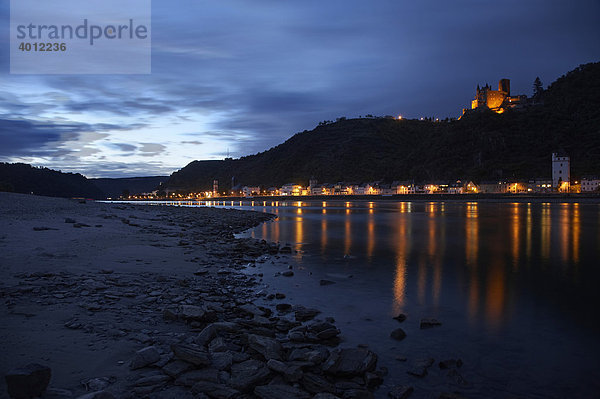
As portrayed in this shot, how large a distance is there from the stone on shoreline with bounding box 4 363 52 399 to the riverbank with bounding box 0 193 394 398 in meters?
0.20

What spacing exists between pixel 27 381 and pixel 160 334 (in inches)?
110

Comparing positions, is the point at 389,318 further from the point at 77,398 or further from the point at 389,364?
the point at 77,398

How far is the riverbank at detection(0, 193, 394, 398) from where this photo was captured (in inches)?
201

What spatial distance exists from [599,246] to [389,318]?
2211cm

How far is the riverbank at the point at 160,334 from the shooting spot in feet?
16.8

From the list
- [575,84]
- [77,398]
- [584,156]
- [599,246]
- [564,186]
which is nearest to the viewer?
[77,398]

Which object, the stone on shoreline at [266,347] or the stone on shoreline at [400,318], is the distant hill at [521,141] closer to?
the stone on shoreline at [400,318]

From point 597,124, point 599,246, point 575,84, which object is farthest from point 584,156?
point 599,246

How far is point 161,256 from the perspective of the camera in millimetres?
15227

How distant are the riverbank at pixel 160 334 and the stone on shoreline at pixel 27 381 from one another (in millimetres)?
200

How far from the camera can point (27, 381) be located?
13.6ft

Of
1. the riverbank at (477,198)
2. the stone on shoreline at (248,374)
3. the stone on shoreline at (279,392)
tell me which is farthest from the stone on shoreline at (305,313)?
the riverbank at (477,198)

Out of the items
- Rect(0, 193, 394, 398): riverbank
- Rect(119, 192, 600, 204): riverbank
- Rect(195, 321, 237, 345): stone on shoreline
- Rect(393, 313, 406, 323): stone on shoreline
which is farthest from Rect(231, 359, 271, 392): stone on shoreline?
Rect(119, 192, 600, 204): riverbank

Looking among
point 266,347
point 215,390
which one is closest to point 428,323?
point 266,347
